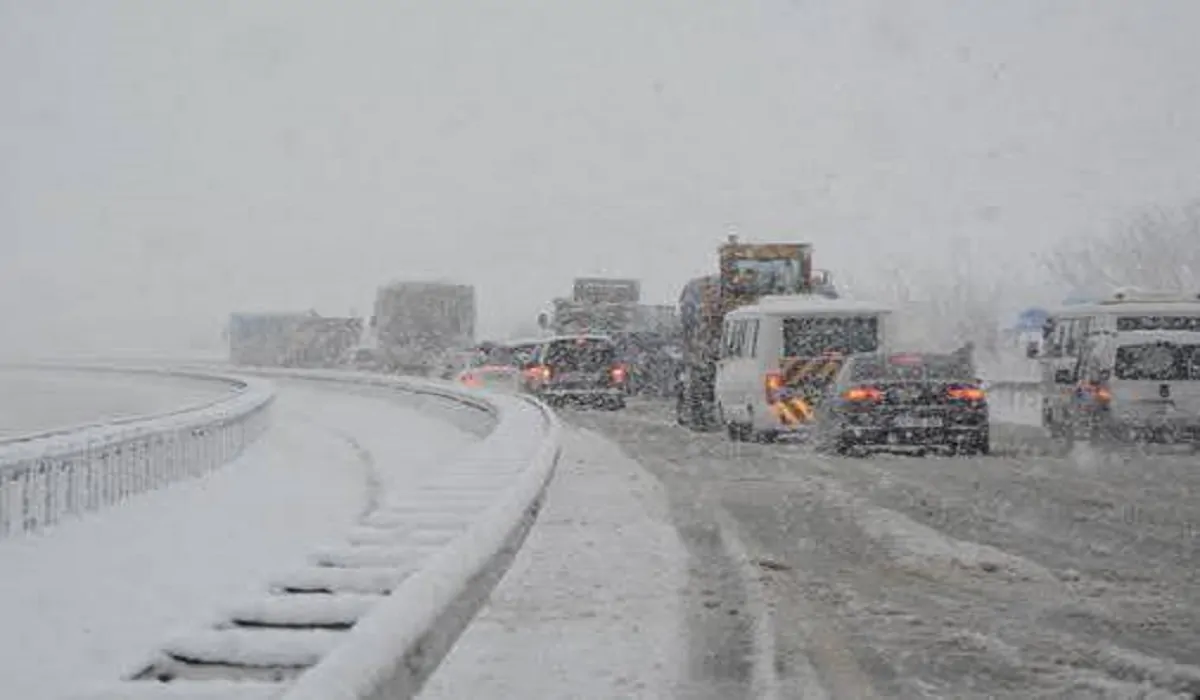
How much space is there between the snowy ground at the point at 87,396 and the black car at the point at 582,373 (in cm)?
1646

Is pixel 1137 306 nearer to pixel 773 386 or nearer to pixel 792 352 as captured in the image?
pixel 792 352

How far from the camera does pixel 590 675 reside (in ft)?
21.8

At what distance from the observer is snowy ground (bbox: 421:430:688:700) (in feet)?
21.3

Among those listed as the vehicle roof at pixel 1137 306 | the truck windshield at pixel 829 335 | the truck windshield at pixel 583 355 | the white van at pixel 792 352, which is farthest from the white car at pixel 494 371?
the truck windshield at pixel 829 335

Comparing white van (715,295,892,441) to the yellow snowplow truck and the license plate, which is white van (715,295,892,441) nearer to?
the license plate

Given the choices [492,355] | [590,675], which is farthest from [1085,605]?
[492,355]

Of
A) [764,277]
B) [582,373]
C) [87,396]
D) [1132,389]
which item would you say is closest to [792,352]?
[1132,389]

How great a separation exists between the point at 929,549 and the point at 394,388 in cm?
3265

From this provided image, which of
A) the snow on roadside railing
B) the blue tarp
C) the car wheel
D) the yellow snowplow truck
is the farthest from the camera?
the blue tarp

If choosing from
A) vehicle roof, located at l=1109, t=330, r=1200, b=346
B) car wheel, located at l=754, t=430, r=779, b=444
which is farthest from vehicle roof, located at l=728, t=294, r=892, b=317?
vehicle roof, located at l=1109, t=330, r=1200, b=346

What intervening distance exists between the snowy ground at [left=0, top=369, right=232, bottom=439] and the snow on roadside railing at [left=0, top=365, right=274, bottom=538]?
1109 inches

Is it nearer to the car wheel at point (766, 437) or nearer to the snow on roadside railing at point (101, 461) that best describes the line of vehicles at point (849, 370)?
the car wheel at point (766, 437)

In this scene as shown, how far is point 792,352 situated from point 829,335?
26.7 inches

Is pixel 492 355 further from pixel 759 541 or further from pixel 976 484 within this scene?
pixel 759 541
